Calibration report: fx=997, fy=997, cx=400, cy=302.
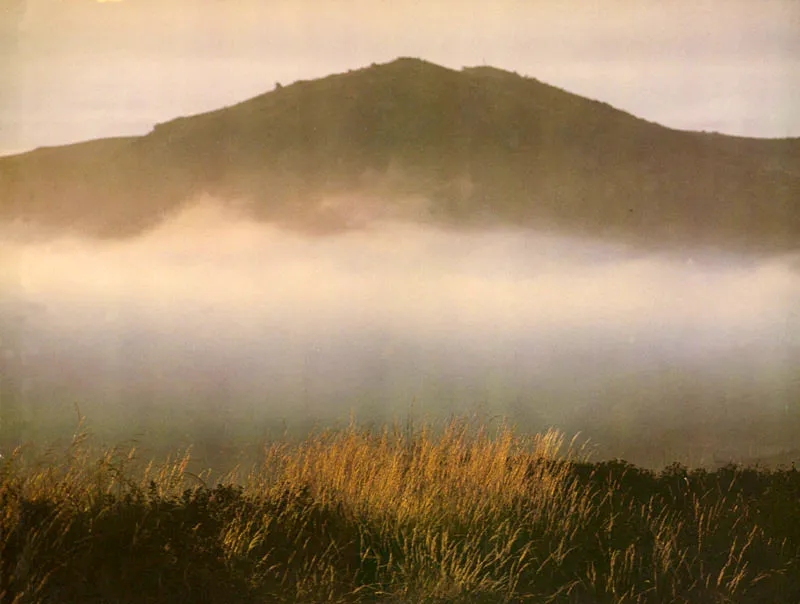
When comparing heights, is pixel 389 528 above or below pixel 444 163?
below

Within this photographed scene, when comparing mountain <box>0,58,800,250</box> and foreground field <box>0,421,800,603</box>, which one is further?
mountain <box>0,58,800,250</box>

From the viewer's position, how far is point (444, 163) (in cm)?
2478

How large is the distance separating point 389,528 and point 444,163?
53.8 ft

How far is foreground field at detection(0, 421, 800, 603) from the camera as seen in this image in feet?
24.6

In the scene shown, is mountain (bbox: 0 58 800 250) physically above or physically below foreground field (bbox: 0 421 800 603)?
above

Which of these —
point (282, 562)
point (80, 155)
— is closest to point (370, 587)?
point (282, 562)

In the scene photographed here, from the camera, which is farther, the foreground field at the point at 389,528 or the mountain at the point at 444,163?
the mountain at the point at 444,163

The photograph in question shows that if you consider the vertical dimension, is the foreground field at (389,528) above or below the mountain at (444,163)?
below

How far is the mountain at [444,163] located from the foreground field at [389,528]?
937cm

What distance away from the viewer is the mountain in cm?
2177

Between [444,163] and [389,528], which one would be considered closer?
[389,528]

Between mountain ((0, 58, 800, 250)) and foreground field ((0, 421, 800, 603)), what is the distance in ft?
30.7

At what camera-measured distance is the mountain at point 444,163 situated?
21766 mm

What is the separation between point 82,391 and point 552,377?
21.5 feet
